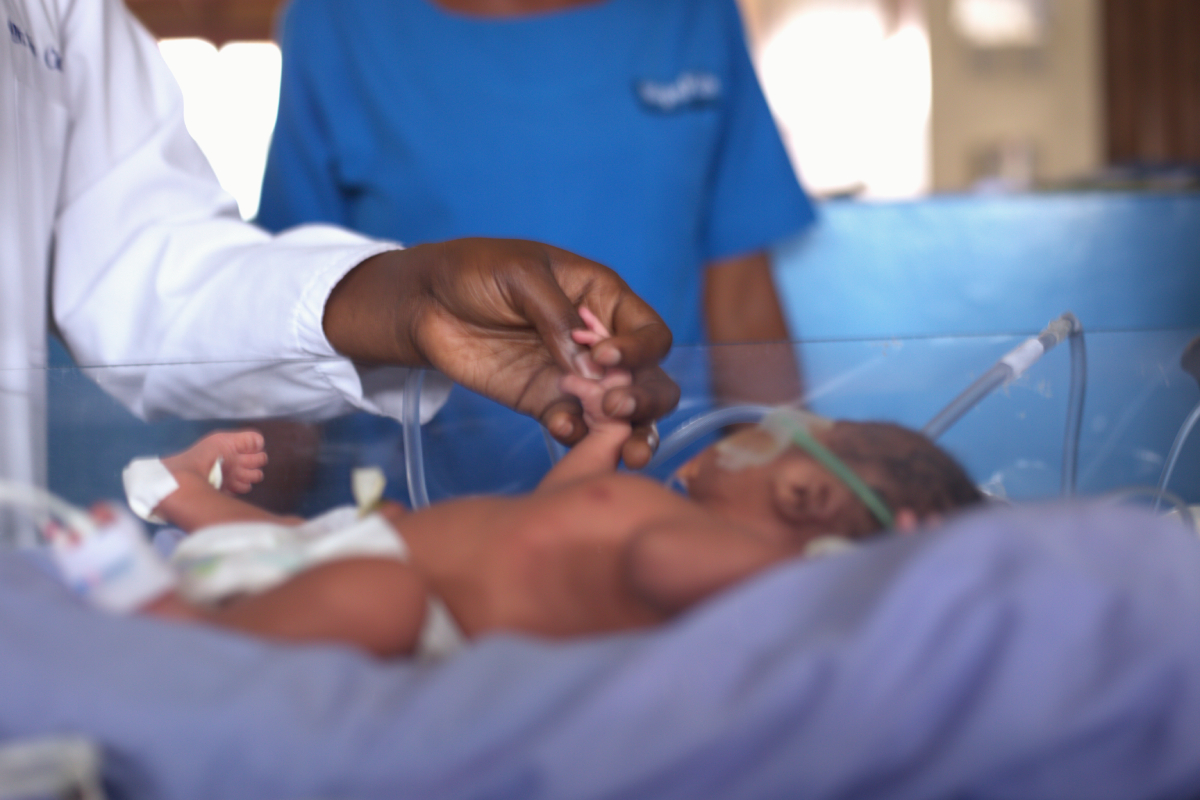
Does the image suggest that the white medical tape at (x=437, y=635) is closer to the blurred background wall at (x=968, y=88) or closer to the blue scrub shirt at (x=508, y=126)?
the blue scrub shirt at (x=508, y=126)

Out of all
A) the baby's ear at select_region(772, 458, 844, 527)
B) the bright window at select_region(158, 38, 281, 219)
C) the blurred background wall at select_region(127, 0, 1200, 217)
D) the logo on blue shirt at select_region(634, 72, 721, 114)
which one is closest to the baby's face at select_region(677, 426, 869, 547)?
the baby's ear at select_region(772, 458, 844, 527)

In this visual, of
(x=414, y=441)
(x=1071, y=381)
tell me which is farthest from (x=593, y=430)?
(x=1071, y=381)

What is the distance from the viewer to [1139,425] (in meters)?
0.72

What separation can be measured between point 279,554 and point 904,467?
1.13 ft

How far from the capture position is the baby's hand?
0.62 metres

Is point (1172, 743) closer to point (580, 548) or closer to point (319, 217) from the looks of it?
Result: point (580, 548)

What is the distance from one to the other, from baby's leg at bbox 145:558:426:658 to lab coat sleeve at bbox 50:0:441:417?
299 millimetres

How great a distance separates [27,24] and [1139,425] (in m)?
0.99

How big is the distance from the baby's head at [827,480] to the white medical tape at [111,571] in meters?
0.29

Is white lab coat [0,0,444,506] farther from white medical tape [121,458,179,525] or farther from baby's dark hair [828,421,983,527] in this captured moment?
baby's dark hair [828,421,983,527]

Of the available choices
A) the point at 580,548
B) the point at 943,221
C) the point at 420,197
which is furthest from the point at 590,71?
the point at 580,548

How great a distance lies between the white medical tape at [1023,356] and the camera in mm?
696

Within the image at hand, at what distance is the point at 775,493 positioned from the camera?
1.80ft

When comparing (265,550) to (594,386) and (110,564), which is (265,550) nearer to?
(110,564)
